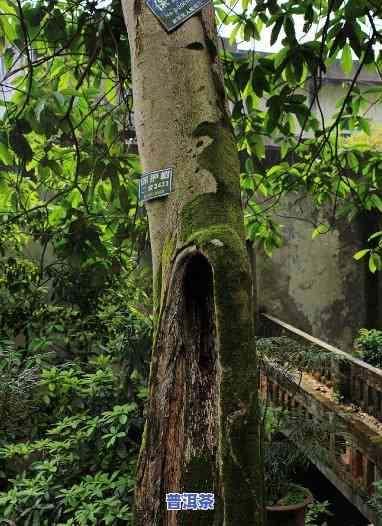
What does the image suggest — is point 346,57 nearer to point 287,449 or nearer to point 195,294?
point 195,294

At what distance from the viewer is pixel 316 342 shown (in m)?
5.32

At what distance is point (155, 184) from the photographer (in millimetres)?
1522

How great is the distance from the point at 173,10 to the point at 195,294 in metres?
0.84

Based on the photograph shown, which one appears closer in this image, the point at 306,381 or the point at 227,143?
the point at 227,143

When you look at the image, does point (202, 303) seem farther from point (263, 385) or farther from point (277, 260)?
point (277, 260)

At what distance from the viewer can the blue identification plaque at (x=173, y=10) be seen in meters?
1.56

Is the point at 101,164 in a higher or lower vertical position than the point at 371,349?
higher

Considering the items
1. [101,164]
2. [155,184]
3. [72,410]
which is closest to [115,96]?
[101,164]

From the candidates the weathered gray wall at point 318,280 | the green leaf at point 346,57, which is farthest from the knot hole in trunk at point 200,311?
the weathered gray wall at point 318,280

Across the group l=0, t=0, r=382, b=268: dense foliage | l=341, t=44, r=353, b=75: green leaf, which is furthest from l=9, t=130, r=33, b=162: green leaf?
l=341, t=44, r=353, b=75: green leaf

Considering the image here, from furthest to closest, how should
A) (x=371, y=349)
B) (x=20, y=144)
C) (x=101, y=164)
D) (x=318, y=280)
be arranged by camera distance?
(x=318, y=280), (x=371, y=349), (x=101, y=164), (x=20, y=144)

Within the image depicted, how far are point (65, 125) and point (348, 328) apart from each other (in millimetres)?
6228

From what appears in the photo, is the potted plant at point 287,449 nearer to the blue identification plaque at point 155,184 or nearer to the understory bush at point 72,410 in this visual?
the understory bush at point 72,410

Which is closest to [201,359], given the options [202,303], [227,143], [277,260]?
[202,303]
